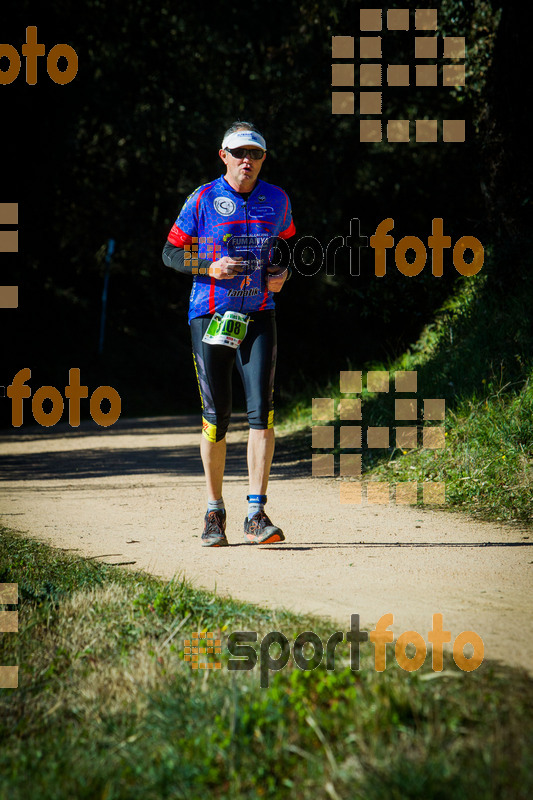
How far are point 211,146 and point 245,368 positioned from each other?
502 inches

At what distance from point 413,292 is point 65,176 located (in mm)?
10993

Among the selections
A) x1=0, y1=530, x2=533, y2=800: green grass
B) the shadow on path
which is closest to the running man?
x1=0, y1=530, x2=533, y2=800: green grass

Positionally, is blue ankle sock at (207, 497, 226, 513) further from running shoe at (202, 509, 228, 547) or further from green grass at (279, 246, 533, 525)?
green grass at (279, 246, 533, 525)

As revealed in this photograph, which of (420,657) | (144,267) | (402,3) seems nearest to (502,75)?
(402,3)

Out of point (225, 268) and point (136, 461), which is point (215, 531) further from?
point (136, 461)

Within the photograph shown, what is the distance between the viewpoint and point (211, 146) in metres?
16.9

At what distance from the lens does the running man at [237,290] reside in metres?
4.95

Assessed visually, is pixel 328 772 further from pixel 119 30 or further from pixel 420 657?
pixel 119 30

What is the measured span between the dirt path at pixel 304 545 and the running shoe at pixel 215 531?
0.08 metres

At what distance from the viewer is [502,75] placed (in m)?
9.76

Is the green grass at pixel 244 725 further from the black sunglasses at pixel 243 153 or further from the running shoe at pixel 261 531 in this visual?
the black sunglasses at pixel 243 153

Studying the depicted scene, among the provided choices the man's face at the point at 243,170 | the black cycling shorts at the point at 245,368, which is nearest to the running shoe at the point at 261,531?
the black cycling shorts at the point at 245,368

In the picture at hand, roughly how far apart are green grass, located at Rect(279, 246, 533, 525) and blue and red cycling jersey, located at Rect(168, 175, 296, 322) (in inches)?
92.5

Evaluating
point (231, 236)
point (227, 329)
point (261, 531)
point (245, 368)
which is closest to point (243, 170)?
point (231, 236)
